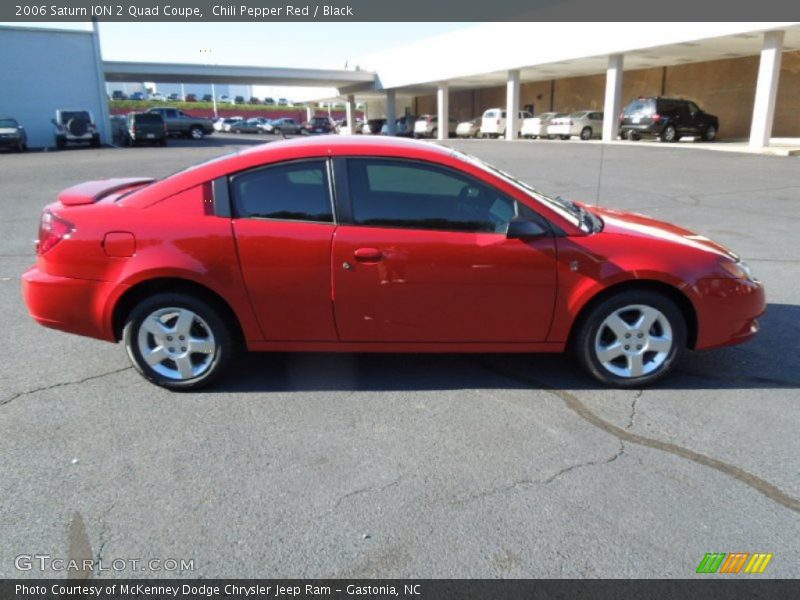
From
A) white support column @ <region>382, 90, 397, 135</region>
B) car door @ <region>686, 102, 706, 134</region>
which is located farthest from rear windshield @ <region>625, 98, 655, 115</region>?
white support column @ <region>382, 90, 397, 135</region>

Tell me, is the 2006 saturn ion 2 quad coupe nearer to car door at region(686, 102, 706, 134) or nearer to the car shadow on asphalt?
the car shadow on asphalt

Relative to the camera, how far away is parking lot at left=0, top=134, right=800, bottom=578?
253cm

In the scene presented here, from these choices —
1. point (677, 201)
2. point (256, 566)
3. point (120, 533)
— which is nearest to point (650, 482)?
point (256, 566)

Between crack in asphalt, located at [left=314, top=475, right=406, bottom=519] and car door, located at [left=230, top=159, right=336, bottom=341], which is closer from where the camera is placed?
crack in asphalt, located at [left=314, top=475, right=406, bottom=519]

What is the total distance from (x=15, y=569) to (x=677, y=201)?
1210 centimetres

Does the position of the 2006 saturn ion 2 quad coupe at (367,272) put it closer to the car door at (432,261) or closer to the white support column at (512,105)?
the car door at (432,261)

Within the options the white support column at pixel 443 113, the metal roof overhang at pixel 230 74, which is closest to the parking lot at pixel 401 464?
the white support column at pixel 443 113

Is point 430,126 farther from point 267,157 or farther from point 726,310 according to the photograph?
point 726,310

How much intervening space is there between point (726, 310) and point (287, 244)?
2846 mm

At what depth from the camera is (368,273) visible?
3.66m
